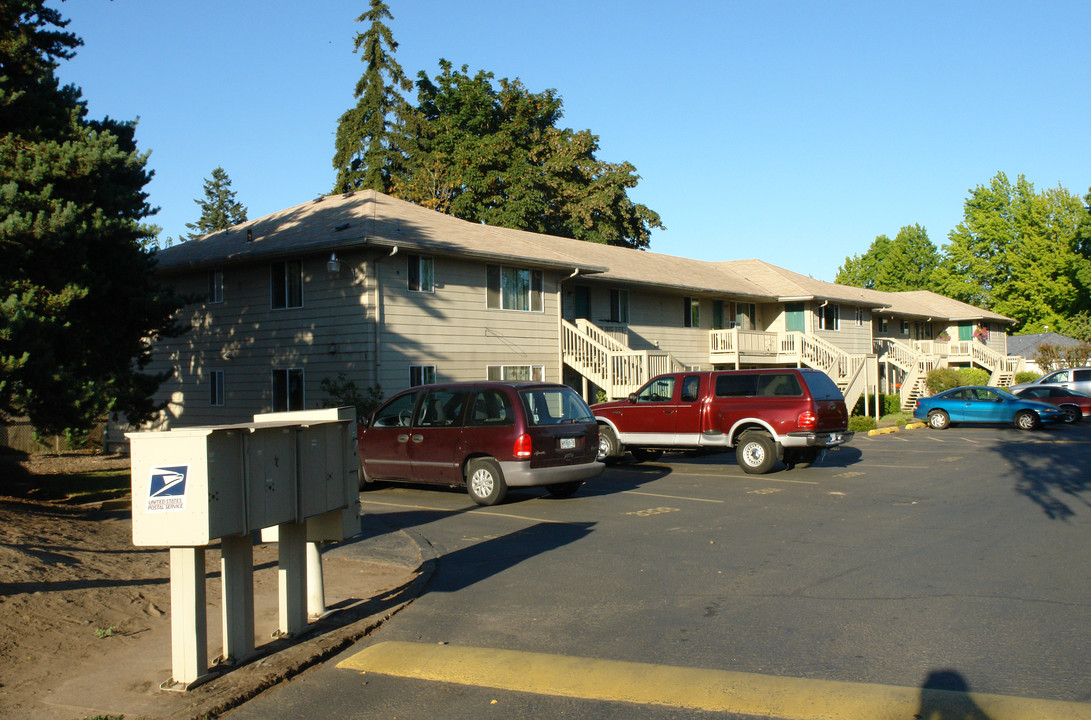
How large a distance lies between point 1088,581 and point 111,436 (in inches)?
995

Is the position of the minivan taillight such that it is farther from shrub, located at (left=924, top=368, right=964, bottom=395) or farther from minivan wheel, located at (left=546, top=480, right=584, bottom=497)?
shrub, located at (left=924, top=368, right=964, bottom=395)

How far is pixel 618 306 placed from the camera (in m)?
30.8

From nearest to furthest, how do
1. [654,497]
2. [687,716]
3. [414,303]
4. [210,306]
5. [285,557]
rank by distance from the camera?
[687,716] < [285,557] < [654,497] < [414,303] < [210,306]

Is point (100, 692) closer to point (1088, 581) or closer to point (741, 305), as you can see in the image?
point (1088, 581)

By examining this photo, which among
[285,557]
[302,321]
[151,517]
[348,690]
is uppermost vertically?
[302,321]

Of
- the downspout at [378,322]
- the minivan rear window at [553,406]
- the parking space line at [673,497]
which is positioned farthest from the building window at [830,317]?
the minivan rear window at [553,406]

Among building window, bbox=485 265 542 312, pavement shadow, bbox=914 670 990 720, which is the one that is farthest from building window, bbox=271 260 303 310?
pavement shadow, bbox=914 670 990 720

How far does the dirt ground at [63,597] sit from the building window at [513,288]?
1533cm

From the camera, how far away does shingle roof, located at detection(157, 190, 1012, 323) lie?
2272cm

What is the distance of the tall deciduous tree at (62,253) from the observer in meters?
12.5

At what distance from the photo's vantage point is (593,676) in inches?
225

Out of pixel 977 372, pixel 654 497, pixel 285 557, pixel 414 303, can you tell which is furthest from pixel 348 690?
pixel 977 372

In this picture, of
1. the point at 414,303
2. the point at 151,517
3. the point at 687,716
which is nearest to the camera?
the point at 687,716

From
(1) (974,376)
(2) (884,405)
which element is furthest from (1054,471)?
(1) (974,376)
